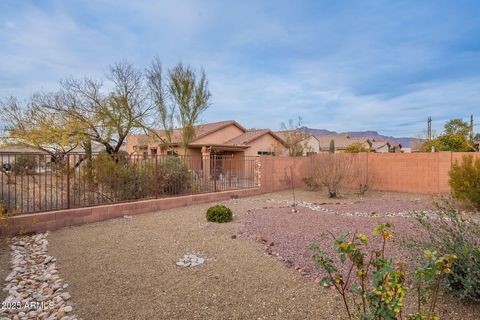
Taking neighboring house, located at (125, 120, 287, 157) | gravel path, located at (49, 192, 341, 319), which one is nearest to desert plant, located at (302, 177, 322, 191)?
neighboring house, located at (125, 120, 287, 157)

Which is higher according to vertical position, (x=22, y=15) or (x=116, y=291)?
(x=22, y=15)

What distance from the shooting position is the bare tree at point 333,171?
1235cm

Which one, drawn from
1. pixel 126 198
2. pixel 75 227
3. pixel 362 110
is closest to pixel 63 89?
pixel 126 198

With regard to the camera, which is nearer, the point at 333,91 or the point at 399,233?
the point at 399,233

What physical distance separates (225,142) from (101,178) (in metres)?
14.6

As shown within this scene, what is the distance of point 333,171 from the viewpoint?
12.3m

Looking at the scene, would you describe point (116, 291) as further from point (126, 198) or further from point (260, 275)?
point (126, 198)

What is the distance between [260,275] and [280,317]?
109 centimetres

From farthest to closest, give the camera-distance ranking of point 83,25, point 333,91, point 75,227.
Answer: point 333,91 → point 83,25 → point 75,227

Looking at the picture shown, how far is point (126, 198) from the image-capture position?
374 inches

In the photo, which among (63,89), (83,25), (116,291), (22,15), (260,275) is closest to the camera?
(116,291)

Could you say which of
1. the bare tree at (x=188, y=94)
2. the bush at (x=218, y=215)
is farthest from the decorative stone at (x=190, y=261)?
the bare tree at (x=188, y=94)

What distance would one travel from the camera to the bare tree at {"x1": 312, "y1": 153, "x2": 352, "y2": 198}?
40.5ft

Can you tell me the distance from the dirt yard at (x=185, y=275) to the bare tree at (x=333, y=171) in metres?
5.33
